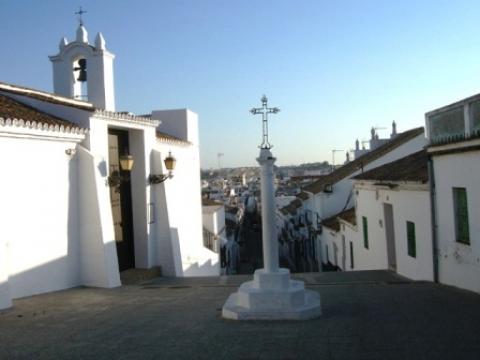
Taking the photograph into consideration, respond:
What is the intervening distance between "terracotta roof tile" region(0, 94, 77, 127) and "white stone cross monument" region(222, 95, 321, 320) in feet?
14.2

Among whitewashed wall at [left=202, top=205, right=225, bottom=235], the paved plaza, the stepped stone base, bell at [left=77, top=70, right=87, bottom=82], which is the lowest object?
the paved plaza

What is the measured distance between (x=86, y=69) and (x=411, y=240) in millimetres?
9564

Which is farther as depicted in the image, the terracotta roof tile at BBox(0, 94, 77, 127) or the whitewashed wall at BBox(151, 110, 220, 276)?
the whitewashed wall at BBox(151, 110, 220, 276)

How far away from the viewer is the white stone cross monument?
717 cm

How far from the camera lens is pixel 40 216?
935cm

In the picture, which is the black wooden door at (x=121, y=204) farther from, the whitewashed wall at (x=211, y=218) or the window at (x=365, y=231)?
the whitewashed wall at (x=211, y=218)

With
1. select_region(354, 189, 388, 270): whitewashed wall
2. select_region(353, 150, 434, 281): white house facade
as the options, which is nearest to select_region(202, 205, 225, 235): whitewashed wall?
select_region(354, 189, 388, 270): whitewashed wall

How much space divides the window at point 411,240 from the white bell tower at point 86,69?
8295mm

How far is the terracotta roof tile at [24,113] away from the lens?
926 cm

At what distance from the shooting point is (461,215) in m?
9.74

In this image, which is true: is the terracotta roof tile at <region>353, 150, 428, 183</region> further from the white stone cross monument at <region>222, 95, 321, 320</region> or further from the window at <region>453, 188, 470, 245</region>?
the white stone cross monument at <region>222, 95, 321, 320</region>

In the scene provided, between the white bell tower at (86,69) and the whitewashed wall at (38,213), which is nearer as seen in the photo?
the whitewashed wall at (38,213)

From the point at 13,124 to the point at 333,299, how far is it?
6.19 metres

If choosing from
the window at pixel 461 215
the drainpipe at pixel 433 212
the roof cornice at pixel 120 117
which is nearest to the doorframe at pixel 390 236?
the drainpipe at pixel 433 212
